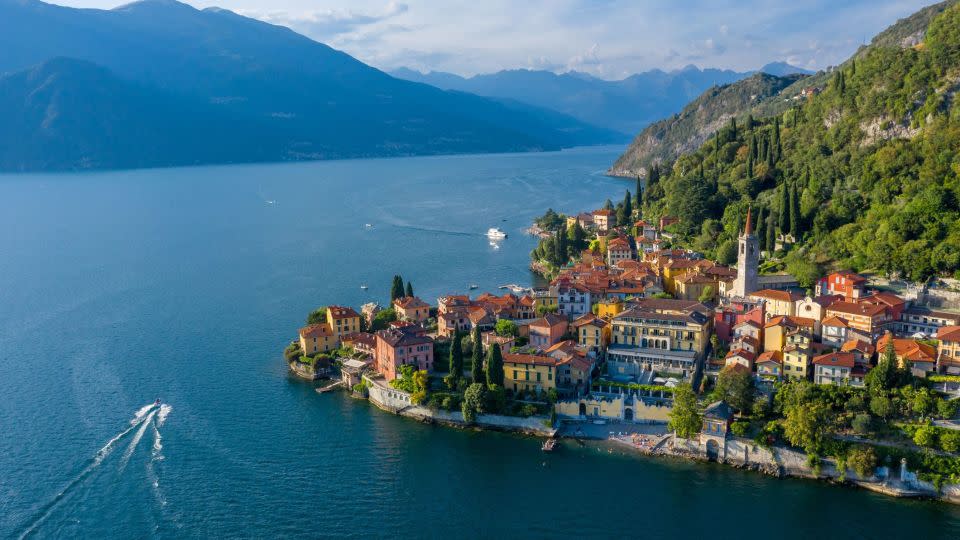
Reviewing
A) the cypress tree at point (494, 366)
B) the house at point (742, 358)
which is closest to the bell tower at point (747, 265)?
the house at point (742, 358)

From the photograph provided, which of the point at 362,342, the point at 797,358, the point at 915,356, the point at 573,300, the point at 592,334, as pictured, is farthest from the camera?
the point at 573,300

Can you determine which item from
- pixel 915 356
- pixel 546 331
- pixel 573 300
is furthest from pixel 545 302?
pixel 915 356

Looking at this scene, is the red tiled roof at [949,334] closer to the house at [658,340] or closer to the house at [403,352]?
the house at [658,340]

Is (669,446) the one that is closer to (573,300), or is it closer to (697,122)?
(573,300)

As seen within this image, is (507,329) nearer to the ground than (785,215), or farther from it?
nearer to the ground

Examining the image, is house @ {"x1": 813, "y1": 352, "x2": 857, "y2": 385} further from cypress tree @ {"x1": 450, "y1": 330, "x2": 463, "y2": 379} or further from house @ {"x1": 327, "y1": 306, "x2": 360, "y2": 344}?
house @ {"x1": 327, "y1": 306, "x2": 360, "y2": 344}

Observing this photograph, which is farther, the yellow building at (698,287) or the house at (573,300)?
the yellow building at (698,287)

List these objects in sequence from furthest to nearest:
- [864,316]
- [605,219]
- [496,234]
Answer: [496,234] → [605,219] → [864,316]
